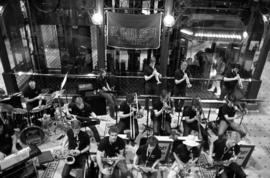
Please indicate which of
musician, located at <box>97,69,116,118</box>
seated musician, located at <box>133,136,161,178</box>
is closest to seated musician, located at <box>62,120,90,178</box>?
seated musician, located at <box>133,136,161,178</box>

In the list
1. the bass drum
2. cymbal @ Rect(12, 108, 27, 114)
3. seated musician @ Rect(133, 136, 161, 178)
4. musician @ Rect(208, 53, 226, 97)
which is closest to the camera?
seated musician @ Rect(133, 136, 161, 178)

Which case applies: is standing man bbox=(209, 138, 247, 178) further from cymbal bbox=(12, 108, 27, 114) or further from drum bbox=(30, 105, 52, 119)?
cymbal bbox=(12, 108, 27, 114)

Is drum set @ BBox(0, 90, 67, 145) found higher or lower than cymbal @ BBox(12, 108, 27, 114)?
lower

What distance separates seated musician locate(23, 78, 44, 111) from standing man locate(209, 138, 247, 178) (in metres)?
5.44

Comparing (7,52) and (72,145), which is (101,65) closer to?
(7,52)

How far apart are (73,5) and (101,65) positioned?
8.03 feet

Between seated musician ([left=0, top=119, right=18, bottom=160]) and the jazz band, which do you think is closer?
A: the jazz band

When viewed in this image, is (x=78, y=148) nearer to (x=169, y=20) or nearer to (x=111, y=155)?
(x=111, y=155)

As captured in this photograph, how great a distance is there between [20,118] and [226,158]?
240 inches

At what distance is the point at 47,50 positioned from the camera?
10219 millimetres

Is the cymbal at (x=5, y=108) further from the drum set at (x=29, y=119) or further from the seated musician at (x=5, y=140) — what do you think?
the seated musician at (x=5, y=140)

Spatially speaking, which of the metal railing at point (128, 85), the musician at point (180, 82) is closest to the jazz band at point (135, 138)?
the musician at point (180, 82)

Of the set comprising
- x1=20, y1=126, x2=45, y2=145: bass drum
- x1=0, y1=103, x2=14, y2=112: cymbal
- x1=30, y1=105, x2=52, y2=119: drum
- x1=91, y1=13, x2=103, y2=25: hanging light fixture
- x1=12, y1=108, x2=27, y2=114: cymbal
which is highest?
x1=91, y1=13, x2=103, y2=25: hanging light fixture

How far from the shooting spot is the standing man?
19.5 feet
